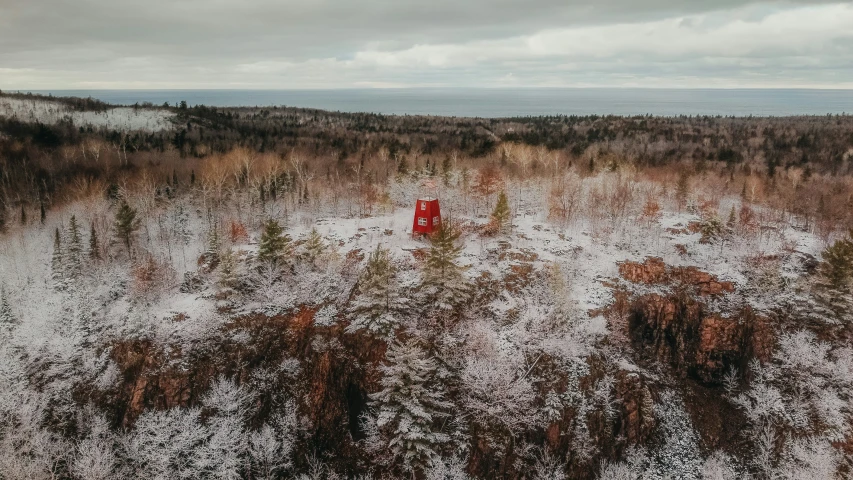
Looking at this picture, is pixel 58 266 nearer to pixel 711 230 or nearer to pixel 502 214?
pixel 502 214

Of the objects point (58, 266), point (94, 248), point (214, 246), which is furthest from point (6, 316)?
point (214, 246)

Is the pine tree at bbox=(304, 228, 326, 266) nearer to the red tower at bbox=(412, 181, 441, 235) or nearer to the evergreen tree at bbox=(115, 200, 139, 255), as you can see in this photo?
the red tower at bbox=(412, 181, 441, 235)

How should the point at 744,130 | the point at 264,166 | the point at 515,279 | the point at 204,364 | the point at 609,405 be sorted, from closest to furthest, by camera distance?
the point at 609,405 < the point at 204,364 < the point at 515,279 < the point at 264,166 < the point at 744,130

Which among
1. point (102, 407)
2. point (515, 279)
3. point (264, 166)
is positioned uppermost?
point (264, 166)

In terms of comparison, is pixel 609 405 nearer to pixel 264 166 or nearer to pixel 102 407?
pixel 102 407

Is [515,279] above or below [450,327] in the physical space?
above

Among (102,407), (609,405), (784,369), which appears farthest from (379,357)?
(784,369)

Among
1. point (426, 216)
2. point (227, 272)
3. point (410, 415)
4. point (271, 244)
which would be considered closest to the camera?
point (410, 415)
